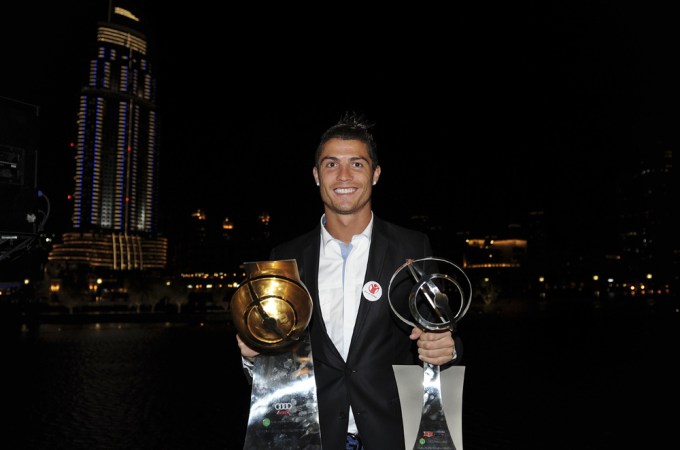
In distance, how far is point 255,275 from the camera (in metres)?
2.71

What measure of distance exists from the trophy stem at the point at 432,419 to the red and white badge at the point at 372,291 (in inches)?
18.2

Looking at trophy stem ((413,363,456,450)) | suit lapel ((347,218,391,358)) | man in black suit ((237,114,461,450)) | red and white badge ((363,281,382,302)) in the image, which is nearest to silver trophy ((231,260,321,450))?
man in black suit ((237,114,461,450))

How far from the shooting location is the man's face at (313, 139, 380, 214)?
3.15m

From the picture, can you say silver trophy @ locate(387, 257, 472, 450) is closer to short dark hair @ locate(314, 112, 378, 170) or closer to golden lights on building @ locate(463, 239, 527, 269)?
short dark hair @ locate(314, 112, 378, 170)

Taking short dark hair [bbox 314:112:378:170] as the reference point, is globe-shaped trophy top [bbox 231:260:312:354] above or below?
below

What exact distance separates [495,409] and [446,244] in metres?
93.6

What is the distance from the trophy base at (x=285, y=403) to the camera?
2.71 m

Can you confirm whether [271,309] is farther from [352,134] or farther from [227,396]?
[227,396]

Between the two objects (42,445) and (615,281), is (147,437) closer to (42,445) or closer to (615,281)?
(42,445)

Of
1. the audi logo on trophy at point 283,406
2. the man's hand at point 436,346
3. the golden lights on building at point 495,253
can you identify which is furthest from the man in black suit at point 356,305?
the golden lights on building at point 495,253

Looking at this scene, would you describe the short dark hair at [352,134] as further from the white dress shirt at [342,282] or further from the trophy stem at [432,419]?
the trophy stem at [432,419]

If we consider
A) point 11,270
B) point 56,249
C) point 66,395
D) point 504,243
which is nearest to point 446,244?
point 504,243

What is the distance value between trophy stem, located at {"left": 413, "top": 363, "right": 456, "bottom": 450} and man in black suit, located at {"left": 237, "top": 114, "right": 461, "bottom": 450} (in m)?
0.10

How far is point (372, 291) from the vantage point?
120 inches
